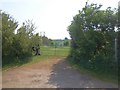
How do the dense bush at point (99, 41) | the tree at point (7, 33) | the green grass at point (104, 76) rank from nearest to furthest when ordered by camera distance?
the green grass at point (104, 76), the dense bush at point (99, 41), the tree at point (7, 33)

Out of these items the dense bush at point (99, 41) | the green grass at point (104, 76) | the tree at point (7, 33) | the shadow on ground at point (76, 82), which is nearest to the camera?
the shadow on ground at point (76, 82)

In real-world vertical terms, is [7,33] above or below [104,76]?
above

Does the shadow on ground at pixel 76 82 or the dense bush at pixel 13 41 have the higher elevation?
the dense bush at pixel 13 41

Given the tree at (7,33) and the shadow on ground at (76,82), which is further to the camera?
the tree at (7,33)

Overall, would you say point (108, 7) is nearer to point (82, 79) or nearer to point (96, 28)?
point (96, 28)

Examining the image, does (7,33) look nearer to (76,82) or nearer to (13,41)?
(13,41)

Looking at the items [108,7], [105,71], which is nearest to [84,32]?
[108,7]

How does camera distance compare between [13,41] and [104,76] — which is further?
[13,41]

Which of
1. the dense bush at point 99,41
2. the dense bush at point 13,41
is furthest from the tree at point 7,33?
the dense bush at point 99,41

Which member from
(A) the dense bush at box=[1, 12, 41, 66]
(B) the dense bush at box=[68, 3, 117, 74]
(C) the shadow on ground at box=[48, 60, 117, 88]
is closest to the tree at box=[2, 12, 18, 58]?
(A) the dense bush at box=[1, 12, 41, 66]

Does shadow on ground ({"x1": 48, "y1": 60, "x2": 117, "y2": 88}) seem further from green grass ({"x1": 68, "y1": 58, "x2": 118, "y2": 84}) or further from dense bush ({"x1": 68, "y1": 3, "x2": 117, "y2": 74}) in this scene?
dense bush ({"x1": 68, "y1": 3, "x2": 117, "y2": 74})

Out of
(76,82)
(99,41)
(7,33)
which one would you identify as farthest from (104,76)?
(7,33)

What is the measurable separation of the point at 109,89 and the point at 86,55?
5.63 metres

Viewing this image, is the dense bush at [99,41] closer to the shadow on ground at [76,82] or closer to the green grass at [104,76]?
the green grass at [104,76]
